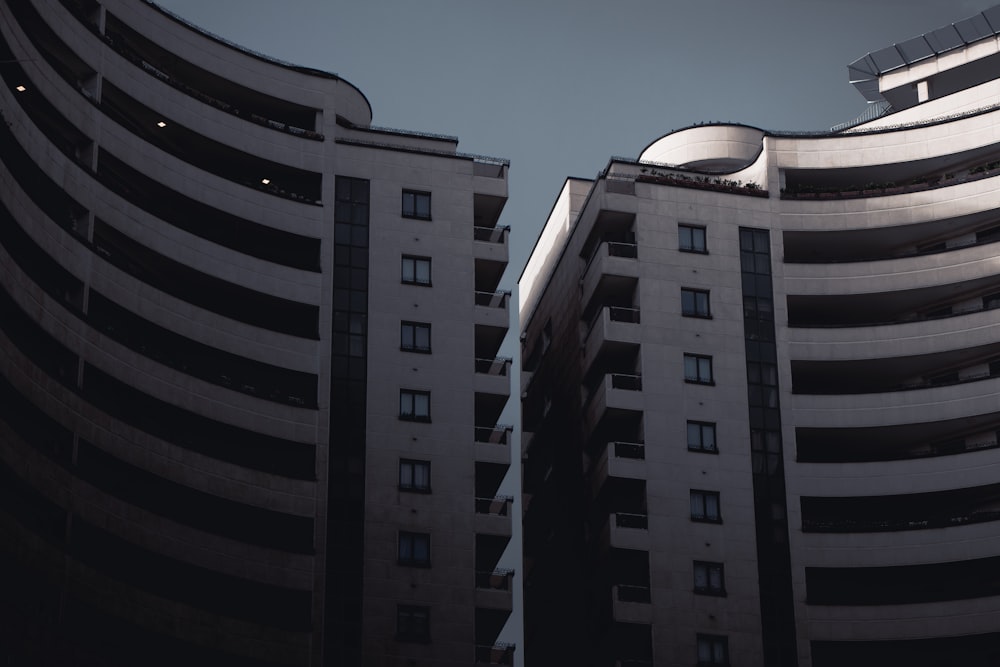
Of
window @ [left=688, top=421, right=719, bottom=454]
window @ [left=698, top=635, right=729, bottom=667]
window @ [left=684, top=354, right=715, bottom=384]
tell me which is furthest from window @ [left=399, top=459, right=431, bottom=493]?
window @ [left=698, top=635, right=729, bottom=667]

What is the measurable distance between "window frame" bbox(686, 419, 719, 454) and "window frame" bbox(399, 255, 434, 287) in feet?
50.0

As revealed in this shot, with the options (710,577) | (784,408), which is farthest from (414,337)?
(784,408)

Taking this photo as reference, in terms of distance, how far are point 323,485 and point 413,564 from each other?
5.74 m

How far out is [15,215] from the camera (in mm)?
68812

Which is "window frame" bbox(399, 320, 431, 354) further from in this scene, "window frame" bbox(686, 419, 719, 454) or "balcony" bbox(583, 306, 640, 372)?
"window frame" bbox(686, 419, 719, 454)

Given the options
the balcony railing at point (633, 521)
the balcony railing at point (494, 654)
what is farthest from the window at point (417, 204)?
the balcony railing at point (494, 654)

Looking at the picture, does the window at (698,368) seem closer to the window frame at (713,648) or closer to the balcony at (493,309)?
the balcony at (493,309)

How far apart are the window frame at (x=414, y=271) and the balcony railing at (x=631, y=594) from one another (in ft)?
60.1

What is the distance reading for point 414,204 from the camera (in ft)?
295

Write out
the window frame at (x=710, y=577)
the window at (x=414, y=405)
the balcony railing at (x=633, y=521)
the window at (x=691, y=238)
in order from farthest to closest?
the window at (x=691, y=238) → the balcony railing at (x=633, y=521) → the window at (x=414, y=405) → the window frame at (x=710, y=577)

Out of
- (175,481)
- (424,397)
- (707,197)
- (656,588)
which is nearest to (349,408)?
(424,397)

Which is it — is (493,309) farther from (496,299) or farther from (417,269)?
(417,269)

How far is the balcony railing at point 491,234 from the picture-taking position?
3605 inches

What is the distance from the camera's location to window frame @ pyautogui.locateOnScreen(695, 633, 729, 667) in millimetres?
83000
